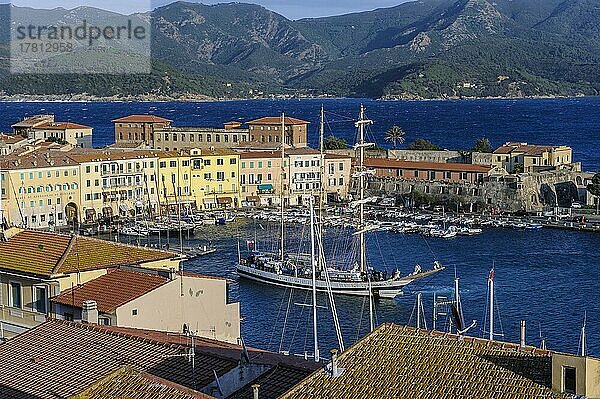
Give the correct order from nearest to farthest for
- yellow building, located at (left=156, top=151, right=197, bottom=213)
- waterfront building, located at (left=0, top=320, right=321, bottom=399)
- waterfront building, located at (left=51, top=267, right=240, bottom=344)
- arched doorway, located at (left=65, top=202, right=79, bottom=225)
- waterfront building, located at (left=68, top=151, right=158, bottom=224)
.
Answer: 1. waterfront building, located at (left=0, top=320, right=321, bottom=399)
2. waterfront building, located at (left=51, top=267, right=240, bottom=344)
3. arched doorway, located at (left=65, top=202, right=79, bottom=225)
4. waterfront building, located at (left=68, top=151, right=158, bottom=224)
5. yellow building, located at (left=156, top=151, right=197, bottom=213)

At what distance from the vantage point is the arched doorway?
38.3m

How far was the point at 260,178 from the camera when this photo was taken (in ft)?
145

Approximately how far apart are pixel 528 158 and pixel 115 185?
18.7m

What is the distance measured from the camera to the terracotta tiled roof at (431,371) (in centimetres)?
543

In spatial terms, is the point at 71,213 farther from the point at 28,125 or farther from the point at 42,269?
the point at 42,269

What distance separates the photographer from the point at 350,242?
3219 centimetres

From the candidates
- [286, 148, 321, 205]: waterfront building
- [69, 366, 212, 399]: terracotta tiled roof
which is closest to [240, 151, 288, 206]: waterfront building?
[286, 148, 321, 205]: waterfront building

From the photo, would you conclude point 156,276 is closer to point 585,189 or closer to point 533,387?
point 533,387

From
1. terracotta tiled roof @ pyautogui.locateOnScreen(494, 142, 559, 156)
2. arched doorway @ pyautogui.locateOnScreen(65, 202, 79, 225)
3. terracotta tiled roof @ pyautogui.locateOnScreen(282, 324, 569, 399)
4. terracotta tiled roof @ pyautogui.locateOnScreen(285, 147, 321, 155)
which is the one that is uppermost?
terracotta tiled roof @ pyautogui.locateOnScreen(494, 142, 559, 156)

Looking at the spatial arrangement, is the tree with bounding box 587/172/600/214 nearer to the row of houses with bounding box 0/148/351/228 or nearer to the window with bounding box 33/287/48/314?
the row of houses with bounding box 0/148/351/228

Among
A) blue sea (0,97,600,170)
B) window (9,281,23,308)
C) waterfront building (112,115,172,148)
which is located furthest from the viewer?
blue sea (0,97,600,170)

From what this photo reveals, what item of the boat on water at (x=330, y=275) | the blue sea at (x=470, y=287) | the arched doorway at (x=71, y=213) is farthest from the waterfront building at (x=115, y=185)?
the boat on water at (x=330, y=275)

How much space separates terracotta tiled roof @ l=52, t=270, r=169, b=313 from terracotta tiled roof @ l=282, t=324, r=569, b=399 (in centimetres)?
366

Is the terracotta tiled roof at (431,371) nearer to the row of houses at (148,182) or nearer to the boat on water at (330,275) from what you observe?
the boat on water at (330,275)
